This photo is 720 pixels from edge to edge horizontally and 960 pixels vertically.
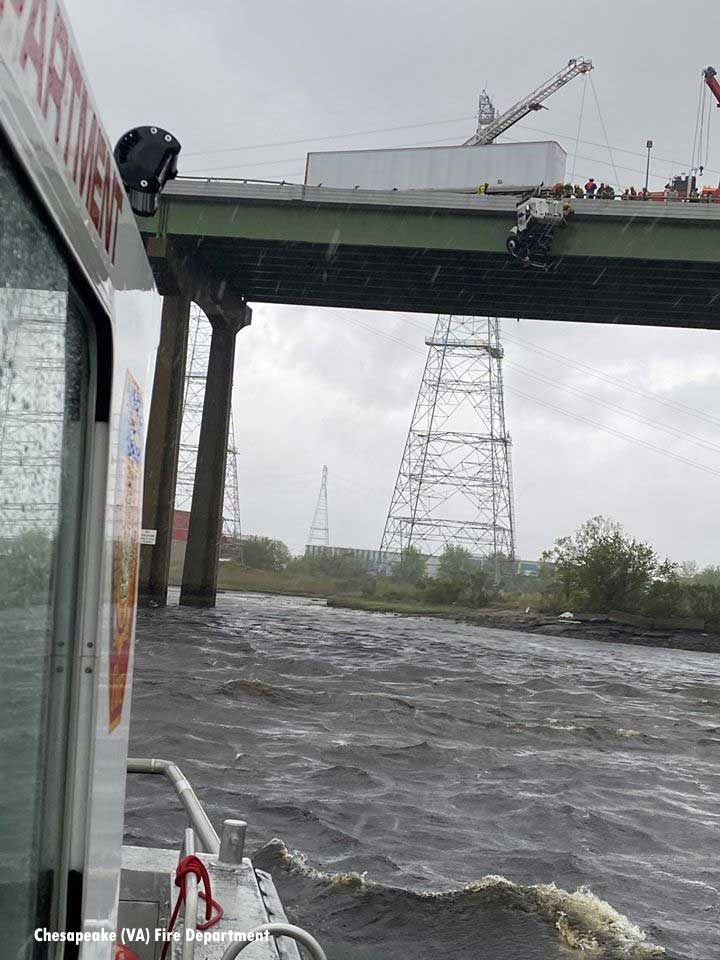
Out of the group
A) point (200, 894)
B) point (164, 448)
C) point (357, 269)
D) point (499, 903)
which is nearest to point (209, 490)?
point (164, 448)

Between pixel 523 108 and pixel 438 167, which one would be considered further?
pixel 523 108

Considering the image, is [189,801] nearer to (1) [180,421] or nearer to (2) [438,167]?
(1) [180,421]

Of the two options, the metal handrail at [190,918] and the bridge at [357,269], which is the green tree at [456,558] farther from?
the metal handrail at [190,918]

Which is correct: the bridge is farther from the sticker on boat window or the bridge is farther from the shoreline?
the sticker on boat window

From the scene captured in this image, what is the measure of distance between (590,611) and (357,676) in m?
35.4

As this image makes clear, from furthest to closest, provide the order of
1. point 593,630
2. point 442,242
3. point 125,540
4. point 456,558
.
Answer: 1. point 456,558
2. point 593,630
3. point 442,242
4. point 125,540

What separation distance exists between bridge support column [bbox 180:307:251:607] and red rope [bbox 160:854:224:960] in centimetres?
4004

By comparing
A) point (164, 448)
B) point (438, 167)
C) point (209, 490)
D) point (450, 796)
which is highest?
point (438, 167)

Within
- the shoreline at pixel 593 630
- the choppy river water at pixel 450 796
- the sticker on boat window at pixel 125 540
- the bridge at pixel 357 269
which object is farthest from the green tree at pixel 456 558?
the sticker on boat window at pixel 125 540

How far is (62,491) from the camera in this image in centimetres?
198

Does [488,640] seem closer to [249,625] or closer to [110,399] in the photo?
[249,625]

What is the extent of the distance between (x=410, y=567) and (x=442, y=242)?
33957 millimetres

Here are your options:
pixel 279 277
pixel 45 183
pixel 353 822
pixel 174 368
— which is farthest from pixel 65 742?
pixel 279 277

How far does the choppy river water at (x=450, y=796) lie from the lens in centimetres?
805
